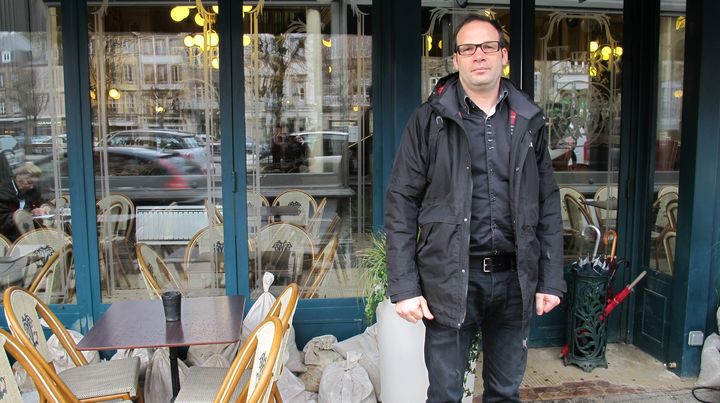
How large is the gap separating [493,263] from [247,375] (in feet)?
4.64

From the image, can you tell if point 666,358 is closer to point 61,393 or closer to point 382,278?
point 382,278

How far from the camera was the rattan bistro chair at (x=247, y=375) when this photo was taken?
2.07 m

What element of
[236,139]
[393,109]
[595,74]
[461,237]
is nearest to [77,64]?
[236,139]

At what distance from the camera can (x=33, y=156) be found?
13.4 ft

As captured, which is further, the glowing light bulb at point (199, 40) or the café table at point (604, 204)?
the café table at point (604, 204)

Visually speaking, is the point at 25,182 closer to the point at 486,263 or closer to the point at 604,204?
the point at 486,263

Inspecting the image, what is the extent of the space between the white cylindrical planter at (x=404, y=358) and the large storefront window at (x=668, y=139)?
1942 millimetres

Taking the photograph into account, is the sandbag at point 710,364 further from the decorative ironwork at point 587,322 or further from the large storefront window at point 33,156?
the large storefront window at point 33,156

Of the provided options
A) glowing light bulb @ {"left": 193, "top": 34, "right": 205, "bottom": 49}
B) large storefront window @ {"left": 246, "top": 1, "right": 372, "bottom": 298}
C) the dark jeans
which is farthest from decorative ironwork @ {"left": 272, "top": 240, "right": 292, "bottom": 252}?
the dark jeans

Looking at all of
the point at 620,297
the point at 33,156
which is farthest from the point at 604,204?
the point at 33,156

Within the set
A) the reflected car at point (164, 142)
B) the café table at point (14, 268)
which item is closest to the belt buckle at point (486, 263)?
the reflected car at point (164, 142)

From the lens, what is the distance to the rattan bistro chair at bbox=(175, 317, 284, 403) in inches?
81.4

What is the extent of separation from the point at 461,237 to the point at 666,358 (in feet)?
8.44

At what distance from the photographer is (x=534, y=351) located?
4219 millimetres
